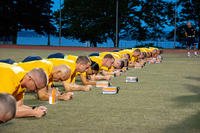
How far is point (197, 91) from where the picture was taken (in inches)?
355

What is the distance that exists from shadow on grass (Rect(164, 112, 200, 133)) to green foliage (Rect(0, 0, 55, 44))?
40.6m

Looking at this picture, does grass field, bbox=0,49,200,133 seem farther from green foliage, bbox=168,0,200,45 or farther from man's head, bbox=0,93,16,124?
green foliage, bbox=168,0,200,45

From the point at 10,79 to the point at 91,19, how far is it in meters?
43.8

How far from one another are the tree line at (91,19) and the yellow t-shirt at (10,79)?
130 ft

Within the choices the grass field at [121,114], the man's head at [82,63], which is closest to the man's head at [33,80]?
the grass field at [121,114]

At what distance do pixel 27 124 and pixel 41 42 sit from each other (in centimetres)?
3809

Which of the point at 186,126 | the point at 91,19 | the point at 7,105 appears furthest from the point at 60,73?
the point at 91,19

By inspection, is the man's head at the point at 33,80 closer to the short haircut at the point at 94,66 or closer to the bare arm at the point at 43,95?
the bare arm at the point at 43,95

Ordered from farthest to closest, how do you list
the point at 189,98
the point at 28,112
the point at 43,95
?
the point at 189,98, the point at 43,95, the point at 28,112

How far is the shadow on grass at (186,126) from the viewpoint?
196 inches

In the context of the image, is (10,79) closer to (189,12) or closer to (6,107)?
(6,107)

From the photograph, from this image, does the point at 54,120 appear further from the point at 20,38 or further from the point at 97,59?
the point at 20,38

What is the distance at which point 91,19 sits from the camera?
48656 millimetres

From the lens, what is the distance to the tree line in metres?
45.9
